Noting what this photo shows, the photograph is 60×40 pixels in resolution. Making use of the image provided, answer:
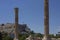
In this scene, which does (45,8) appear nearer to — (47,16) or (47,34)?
(47,16)

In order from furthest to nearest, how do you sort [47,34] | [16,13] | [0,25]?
[0,25] → [16,13] → [47,34]

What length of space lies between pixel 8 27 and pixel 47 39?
9236cm

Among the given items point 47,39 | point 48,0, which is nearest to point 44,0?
point 48,0

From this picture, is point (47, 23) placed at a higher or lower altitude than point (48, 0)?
lower

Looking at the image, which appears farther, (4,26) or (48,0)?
(4,26)

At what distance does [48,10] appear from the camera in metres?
23.8

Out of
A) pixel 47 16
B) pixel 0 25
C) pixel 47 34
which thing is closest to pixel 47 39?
pixel 47 34

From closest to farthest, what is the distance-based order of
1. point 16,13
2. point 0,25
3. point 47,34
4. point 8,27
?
1. point 47,34
2. point 16,13
3. point 8,27
4. point 0,25

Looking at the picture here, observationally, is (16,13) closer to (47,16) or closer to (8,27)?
(47,16)

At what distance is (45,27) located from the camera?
23.5 meters

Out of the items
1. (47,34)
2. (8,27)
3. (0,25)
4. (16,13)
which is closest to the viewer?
(47,34)

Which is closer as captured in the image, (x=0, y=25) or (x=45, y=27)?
(x=45, y=27)

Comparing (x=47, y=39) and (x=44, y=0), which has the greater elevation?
(x=44, y=0)

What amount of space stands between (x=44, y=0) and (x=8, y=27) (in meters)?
91.6
